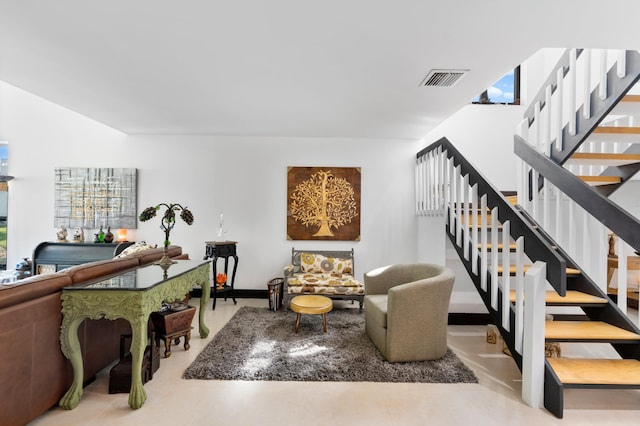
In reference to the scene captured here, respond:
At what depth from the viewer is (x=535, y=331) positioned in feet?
6.77

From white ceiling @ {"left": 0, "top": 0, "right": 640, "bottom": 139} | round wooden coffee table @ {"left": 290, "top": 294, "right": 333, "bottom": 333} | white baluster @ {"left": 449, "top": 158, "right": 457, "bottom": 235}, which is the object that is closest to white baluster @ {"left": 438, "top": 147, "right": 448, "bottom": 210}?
white baluster @ {"left": 449, "top": 158, "right": 457, "bottom": 235}

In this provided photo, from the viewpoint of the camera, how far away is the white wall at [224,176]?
4.83 m

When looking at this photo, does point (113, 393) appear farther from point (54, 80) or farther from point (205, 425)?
point (54, 80)

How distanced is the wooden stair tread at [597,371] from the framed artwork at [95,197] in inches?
214

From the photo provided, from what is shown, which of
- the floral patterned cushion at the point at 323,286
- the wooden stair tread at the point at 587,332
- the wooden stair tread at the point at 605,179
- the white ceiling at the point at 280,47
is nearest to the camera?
the white ceiling at the point at 280,47

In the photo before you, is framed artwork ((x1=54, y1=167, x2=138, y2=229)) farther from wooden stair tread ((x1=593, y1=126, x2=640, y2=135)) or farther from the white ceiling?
wooden stair tread ((x1=593, y1=126, x2=640, y2=135))

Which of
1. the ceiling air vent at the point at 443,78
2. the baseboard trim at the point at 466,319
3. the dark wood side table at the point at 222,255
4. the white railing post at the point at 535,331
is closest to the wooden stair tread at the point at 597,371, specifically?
the white railing post at the point at 535,331

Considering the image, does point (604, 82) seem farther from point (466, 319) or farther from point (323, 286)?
point (323, 286)

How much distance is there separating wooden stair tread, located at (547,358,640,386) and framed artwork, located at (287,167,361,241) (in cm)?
300

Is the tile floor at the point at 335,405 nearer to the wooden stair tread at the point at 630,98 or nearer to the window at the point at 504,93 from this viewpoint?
the wooden stair tread at the point at 630,98

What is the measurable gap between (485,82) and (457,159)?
2.61 ft

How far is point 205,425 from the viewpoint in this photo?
189 cm

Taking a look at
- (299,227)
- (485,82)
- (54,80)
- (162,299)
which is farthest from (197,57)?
(299,227)

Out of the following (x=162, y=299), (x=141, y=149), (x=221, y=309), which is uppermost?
(x=141, y=149)
